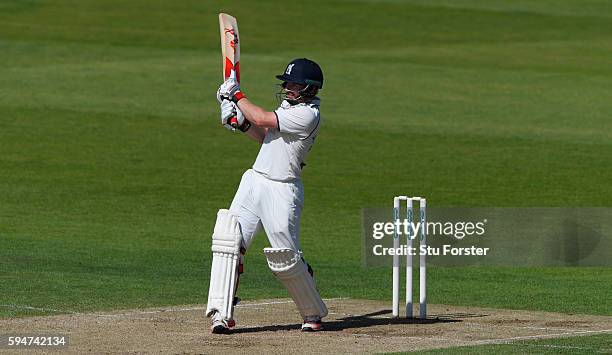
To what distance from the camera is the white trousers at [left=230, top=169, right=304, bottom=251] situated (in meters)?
11.4

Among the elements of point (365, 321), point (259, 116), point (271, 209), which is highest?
point (259, 116)

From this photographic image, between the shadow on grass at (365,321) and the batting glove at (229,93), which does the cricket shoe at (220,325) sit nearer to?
the shadow on grass at (365,321)

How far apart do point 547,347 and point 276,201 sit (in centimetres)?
238

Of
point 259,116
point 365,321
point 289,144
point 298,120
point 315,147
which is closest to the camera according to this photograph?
point 259,116

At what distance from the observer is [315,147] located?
25.9m

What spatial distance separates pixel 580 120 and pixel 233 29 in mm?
17700

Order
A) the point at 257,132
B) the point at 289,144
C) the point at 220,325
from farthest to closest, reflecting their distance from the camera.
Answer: the point at 257,132
the point at 289,144
the point at 220,325

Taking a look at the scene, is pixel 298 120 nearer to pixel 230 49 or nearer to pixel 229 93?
pixel 229 93

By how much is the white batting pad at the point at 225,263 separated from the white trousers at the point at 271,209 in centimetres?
13

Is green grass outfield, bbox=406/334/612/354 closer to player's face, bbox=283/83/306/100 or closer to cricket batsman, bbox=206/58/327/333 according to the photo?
cricket batsman, bbox=206/58/327/333

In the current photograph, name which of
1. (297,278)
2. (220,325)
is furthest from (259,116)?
(220,325)

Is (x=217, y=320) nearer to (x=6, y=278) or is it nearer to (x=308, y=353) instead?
(x=308, y=353)

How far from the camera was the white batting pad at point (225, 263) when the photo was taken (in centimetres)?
1125

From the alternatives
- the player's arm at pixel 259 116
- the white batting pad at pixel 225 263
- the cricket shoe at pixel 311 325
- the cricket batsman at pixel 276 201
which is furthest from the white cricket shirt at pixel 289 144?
the cricket shoe at pixel 311 325
